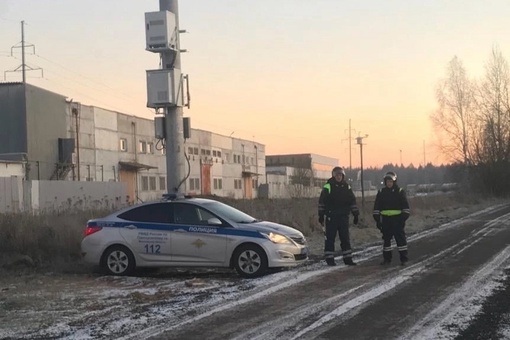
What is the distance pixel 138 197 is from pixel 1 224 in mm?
39739

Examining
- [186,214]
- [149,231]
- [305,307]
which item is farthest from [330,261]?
[305,307]

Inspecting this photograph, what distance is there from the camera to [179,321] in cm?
799

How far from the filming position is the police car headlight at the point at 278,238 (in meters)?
12.0

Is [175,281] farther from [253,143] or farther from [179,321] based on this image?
[253,143]

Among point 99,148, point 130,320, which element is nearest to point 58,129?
point 99,148

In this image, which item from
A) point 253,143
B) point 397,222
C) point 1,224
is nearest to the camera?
point 397,222

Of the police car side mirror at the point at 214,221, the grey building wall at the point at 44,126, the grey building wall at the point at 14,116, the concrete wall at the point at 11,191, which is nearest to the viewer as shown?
the police car side mirror at the point at 214,221

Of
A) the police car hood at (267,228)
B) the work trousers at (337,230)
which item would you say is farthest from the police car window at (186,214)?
the work trousers at (337,230)

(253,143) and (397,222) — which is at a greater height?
(253,143)

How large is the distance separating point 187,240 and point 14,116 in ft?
107

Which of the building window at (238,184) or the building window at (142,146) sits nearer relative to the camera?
the building window at (142,146)

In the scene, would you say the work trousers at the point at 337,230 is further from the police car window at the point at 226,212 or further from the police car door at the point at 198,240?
the police car door at the point at 198,240

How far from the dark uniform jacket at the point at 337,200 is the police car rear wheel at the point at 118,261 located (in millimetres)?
3970

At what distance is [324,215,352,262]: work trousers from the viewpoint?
1304 cm
